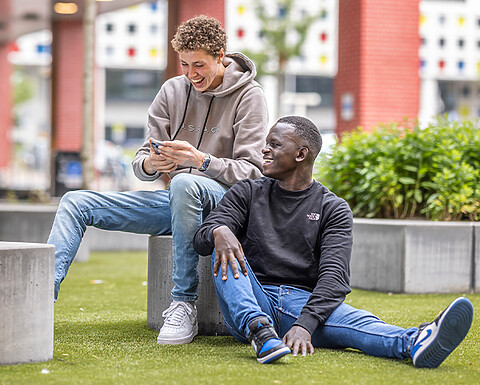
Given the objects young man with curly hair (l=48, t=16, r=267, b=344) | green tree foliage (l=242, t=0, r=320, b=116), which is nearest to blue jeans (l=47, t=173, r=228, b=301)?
young man with curly hair (l=48, t=16, r=267, b=344)

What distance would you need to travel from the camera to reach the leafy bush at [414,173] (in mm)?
6840

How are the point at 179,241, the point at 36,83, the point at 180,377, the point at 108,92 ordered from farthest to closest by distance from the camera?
the point at 36,83 < the point at 108,92 < the point at 179,241 < the point at 180,377

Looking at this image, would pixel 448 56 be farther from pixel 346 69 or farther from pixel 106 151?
pixel 346 69

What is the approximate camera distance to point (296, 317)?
13.4ft

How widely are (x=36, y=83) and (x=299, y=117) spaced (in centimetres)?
6240

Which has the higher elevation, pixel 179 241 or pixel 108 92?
pixel 108 92

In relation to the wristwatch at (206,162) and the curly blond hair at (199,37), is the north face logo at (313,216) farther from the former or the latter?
the curly blond hair at (199,37)

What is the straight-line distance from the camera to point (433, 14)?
4950 cm

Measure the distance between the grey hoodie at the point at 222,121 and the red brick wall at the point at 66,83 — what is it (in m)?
14.6

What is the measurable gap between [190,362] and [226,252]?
0.54m

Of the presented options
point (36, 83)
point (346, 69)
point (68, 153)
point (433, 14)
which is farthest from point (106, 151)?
point (36, 83)

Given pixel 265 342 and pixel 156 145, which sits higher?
pixel 156 145

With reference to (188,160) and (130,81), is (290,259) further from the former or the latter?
(130,81)

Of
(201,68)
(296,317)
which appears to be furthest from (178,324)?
(201,68)
